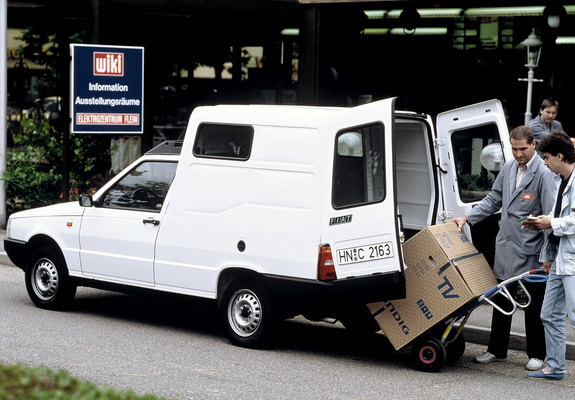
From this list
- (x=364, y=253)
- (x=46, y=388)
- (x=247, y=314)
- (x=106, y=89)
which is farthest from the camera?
(x=106, y=89)

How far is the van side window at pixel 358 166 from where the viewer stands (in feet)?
21.5

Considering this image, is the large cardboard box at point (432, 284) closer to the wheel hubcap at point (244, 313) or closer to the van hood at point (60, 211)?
the wheel hubcap at point (244, 313)

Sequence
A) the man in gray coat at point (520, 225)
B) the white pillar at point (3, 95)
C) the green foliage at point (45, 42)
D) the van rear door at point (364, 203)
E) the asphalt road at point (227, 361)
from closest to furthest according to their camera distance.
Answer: the asphalt road at point (227, 361) < the van rear door at point (364, 203) < the man in gray coat at point (520, 225) < the white pillar at point (3, 95) < the green foliage at point (45, 42)

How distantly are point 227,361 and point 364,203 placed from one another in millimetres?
1706

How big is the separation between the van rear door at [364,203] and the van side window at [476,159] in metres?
1.80

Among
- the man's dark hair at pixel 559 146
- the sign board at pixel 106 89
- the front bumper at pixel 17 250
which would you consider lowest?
the front bumper at pixel 17 250

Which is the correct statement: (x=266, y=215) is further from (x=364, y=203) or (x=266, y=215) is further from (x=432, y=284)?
(x=432, y=284)

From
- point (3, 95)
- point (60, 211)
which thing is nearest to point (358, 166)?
point (60, 211)

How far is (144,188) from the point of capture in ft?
26.0

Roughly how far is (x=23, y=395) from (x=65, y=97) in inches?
316

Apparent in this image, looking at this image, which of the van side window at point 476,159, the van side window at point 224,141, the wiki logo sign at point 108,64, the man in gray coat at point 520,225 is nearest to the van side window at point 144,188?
the van side window at point 224,141

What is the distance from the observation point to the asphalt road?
5945 millimetres

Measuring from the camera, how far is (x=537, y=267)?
6.76 m

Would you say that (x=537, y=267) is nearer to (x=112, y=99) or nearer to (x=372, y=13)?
(x=112, y=99)
